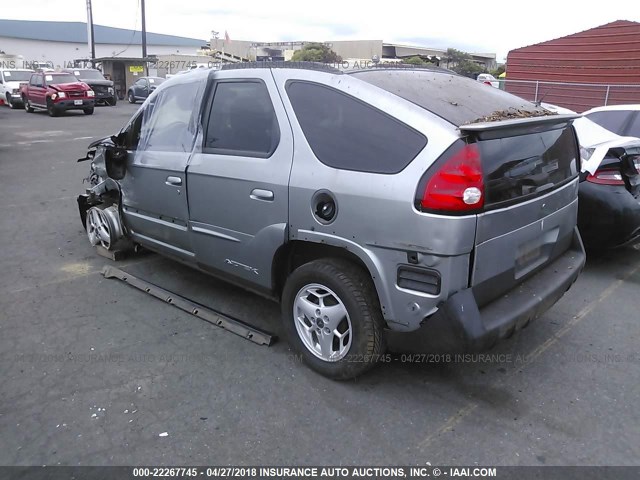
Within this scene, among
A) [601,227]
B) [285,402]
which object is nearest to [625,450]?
[285,402]

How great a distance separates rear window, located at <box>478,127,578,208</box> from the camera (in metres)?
2.79

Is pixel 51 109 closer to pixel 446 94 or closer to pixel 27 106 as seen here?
pixel 27 106

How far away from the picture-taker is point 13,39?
75.1m

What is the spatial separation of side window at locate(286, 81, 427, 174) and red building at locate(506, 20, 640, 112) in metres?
14.3

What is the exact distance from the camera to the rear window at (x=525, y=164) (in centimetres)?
279

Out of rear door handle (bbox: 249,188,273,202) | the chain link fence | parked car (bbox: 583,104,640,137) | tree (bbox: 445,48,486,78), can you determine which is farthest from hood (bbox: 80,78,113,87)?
rear door handle (bbox: 249,188,273,202)

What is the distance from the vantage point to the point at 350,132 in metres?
3.03

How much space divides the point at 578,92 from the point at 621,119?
12.0m

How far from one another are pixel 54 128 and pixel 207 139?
16510mm

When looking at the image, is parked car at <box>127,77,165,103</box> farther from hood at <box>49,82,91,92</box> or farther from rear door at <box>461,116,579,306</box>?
rear door at <box>461,116,579,306</box>

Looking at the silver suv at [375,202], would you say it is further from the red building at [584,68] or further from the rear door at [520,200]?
the red building at [584,68]

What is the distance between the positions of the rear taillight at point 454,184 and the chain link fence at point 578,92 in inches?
564

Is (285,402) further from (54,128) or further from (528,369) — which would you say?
(54,128)

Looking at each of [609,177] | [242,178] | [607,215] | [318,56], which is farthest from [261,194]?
[318,56]
